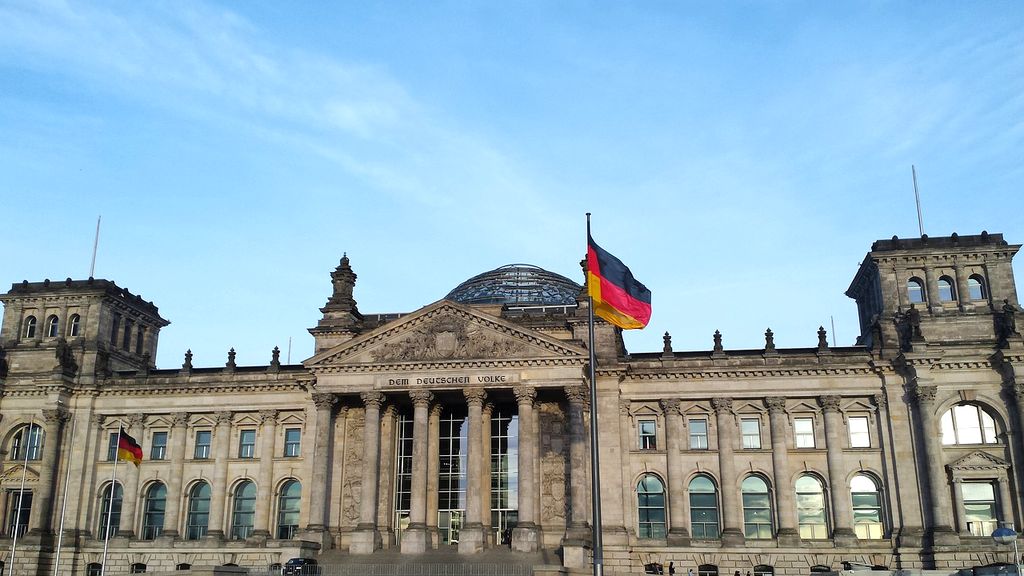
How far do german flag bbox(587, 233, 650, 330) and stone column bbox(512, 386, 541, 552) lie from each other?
19510mm

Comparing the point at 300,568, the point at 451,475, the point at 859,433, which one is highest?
the point at 859,433

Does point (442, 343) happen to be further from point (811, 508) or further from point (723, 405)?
point (811, 508)

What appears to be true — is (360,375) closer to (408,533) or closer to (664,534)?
(408,533)

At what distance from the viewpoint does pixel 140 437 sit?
65188 mm

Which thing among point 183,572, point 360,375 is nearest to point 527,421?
point 360,375

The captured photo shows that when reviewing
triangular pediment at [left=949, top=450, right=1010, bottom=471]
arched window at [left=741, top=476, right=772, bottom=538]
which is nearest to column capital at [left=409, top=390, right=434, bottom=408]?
arched window at [left=741, top=476, right=772, bottom=538]

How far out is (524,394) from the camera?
181 feet

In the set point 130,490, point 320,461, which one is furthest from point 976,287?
point 130,490

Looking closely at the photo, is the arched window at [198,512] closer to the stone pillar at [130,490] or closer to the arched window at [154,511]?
the arched window at [154,511]

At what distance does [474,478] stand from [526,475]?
3.08 meters

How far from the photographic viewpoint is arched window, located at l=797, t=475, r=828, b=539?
56875mm

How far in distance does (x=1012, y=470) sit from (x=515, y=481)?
29.9 meters

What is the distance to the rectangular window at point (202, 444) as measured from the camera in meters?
64.4

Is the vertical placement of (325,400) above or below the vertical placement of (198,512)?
above
